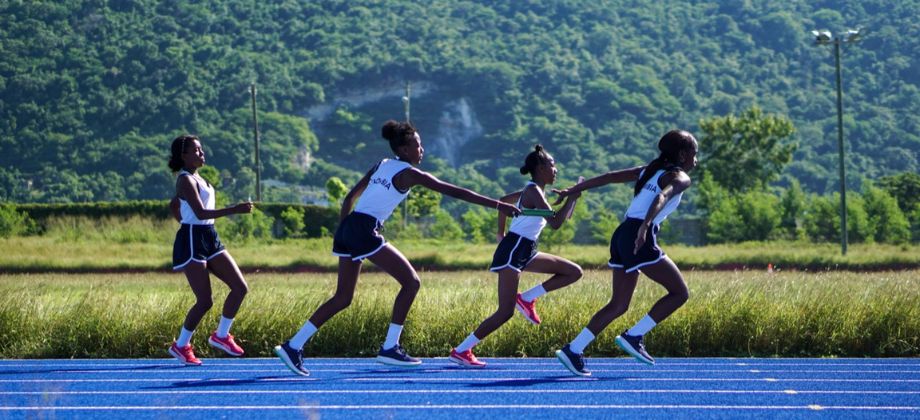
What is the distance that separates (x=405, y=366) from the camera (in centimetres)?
1085

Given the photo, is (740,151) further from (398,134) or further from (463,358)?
(398,134)

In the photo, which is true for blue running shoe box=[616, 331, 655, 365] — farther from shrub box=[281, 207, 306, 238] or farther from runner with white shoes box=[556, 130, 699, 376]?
shrub box=[281, 207, 306, 238]

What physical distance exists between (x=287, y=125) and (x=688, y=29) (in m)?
47.4

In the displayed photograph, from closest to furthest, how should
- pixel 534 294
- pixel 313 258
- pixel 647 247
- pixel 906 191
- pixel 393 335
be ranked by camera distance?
1. pixel 647 247
2. pixel 393 335
3. pixel 534 294
4. pixel 313 258
5. pixel 906 191

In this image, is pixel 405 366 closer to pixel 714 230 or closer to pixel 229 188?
pixel 714 230

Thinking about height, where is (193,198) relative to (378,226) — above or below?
above

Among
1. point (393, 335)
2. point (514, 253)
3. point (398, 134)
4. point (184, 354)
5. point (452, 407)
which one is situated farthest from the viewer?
point (184, 354)

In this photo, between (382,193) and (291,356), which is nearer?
(382,193)

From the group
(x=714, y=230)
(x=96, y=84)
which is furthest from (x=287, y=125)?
(x=714, y=230)

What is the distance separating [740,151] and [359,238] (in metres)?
75.0

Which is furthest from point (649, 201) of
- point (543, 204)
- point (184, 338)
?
point (184, 338)

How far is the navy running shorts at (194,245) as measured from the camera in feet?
33.6

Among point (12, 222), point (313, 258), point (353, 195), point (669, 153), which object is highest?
point (669, 153)

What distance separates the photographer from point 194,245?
10.2 meters
